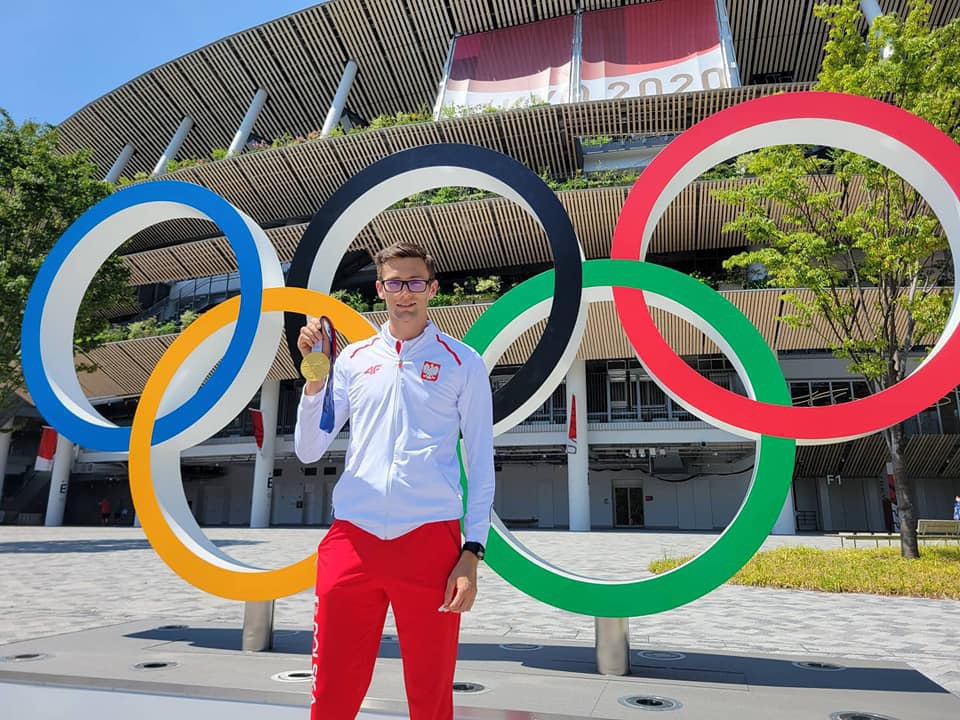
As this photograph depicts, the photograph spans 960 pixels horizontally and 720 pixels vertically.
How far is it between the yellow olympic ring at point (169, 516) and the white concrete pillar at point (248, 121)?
78.7 feet

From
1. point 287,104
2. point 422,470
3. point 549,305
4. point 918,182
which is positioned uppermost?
point 287,104

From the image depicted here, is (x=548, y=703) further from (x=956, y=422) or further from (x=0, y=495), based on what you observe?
(x=0, y=495)

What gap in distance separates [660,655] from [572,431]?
743 inches

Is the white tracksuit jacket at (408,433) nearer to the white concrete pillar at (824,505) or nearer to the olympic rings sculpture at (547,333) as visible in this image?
the olympic rings sculpture at (547,333)

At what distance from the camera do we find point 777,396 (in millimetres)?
4176

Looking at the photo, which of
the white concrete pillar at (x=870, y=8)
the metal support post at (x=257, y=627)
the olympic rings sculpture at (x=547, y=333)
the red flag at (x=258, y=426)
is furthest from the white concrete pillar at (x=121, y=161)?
the metal support post at (x=257, y=627)

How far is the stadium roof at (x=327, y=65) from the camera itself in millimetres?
25094

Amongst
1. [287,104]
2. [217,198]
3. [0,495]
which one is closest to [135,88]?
[287,104]

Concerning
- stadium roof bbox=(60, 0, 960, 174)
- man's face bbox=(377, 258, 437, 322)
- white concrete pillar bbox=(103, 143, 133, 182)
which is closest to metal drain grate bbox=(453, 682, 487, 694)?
man's face bbox=(377, 258, 437, 322)

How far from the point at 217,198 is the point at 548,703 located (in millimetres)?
4217

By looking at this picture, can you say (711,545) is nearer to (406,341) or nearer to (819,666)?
(819,666)

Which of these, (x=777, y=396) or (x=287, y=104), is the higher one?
(x=287, y=104)

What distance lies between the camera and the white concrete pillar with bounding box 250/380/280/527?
88.0ft

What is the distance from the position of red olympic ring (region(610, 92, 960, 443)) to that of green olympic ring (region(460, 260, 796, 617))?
4.8 inches
